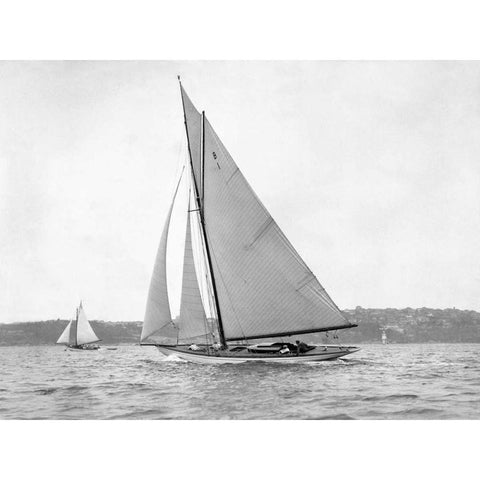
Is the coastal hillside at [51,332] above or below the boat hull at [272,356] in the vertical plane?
above

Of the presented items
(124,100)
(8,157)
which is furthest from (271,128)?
(8,157)

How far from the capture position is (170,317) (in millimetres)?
16188

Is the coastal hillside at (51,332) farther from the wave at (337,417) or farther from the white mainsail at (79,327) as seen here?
the wave at (337,417)

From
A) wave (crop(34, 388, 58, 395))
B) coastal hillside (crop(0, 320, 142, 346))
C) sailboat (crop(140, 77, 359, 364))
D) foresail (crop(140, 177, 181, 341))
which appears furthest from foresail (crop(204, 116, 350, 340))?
wave (crop(34, 388, 58, 395))

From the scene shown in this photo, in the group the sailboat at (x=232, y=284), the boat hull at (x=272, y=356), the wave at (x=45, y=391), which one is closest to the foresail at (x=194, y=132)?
the sailboat at (x=232, y=284)

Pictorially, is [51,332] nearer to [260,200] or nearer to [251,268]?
[251,268]

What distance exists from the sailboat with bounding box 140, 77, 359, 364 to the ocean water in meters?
1.10

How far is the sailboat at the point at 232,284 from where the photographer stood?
563 inches

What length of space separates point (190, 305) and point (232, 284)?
1.46 m

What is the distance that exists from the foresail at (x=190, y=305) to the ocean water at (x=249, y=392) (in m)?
1.63

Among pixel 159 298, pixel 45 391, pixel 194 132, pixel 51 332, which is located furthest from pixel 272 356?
pixel 51 332

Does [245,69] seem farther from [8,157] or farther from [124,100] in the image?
[8,157]

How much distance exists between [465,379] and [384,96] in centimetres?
641

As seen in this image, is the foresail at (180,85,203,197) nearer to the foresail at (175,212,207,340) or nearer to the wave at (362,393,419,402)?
the foresail at (175,212,207,340)
